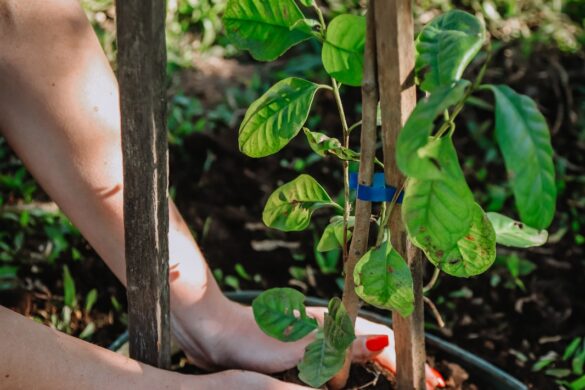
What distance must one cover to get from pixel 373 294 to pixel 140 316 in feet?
1.34

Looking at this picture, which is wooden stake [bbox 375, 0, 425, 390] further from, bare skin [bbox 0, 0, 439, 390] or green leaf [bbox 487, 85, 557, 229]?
bare skin [bbox 0, 0, 439, 390]

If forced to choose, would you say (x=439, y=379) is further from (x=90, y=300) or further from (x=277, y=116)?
(x=90, y=300)

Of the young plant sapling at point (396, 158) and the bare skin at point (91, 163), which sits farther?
the bare skin at point (91, 163)

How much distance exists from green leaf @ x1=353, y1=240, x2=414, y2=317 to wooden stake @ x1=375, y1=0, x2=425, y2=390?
2.8 inches

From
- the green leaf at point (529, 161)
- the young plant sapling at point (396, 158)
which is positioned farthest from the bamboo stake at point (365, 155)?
the green leaf at point (529, 161)

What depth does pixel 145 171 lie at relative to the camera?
114cm

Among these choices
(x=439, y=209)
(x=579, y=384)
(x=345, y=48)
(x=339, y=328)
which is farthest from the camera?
(x=579, y=384)

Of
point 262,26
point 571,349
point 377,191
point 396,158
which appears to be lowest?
point 571,349

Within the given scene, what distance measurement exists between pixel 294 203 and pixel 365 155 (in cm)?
20

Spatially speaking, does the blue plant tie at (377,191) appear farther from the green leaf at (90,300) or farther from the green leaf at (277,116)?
the green leaf at (90,300)

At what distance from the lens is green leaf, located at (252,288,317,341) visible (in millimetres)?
Result: 1282

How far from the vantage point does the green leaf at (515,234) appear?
127 cm

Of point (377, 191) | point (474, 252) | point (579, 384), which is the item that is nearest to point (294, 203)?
point (377, 191)

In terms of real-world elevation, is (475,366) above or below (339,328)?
below
